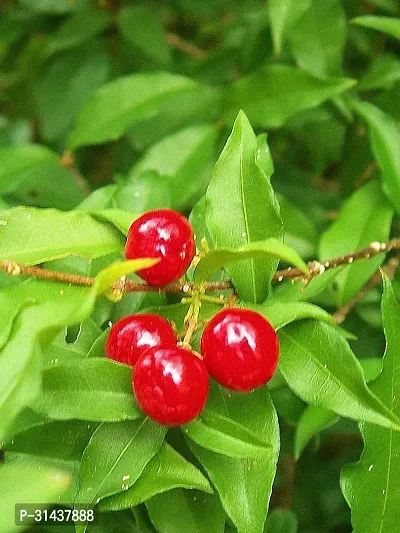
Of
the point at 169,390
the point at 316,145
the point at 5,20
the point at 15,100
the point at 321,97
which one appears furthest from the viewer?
the point at 15,100

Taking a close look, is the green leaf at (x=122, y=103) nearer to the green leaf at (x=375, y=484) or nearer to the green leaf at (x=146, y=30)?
the green leaf at (x=146, y=30)

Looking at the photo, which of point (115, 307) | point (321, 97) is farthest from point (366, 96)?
point (115, 307)

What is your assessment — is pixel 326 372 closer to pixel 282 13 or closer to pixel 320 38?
pixel 282 13

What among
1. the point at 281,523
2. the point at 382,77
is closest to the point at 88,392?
the point at 281,523

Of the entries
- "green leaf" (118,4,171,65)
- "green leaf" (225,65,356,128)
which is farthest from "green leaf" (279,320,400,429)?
"green leaf" (118,4,171,65)

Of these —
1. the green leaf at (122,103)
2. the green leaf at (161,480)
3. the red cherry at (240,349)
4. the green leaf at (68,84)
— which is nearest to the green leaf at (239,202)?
the red cherry at (240,349)

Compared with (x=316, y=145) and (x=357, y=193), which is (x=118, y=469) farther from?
(x=316, y=145)

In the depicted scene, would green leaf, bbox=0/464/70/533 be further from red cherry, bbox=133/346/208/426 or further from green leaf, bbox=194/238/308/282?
green leaf, bbox=194/238/308/282
